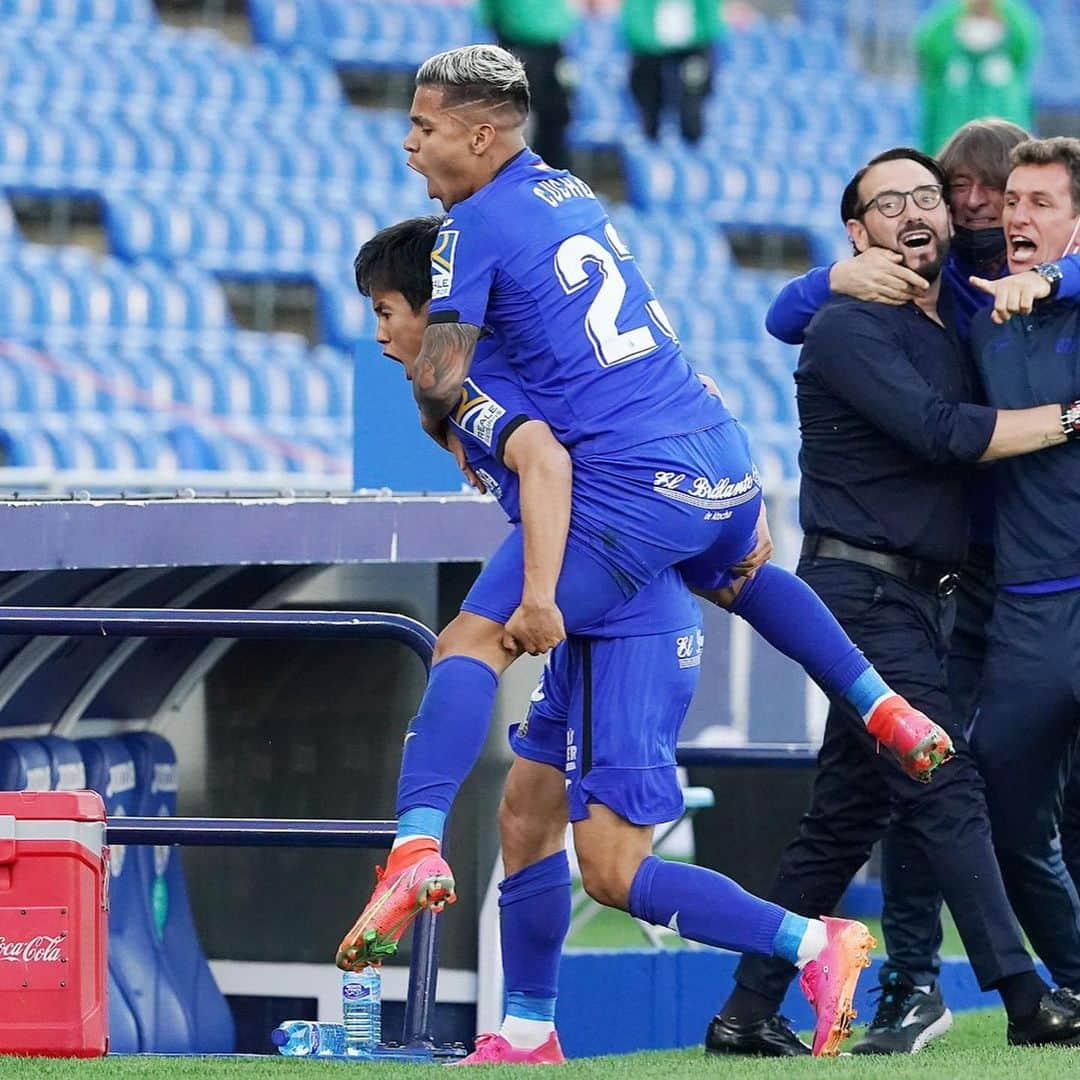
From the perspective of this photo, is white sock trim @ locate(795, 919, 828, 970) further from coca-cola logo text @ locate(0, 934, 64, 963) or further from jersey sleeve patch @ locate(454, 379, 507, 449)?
coca-cola logo text @ locate(0, 934, 64, 963)

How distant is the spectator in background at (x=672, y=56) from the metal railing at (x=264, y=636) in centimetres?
1279

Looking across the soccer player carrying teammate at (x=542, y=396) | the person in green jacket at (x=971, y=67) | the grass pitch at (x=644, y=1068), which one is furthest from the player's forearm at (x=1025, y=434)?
the person in green jacket at (x=971, y=67)

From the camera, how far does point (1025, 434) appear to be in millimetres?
3949

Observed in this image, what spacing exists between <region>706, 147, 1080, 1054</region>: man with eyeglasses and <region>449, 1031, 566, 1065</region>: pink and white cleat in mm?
526

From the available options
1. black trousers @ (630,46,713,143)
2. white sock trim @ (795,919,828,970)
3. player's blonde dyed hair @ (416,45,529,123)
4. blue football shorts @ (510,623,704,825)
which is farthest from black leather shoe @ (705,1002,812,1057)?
black trousers @ (630,46,713,143)

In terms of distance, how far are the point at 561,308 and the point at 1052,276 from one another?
1.01 metres

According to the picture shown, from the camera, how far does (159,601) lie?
17.0 ft

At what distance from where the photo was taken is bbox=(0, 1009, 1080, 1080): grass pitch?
3281 mm

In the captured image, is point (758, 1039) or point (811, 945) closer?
point (811, 945)

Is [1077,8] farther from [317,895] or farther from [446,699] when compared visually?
[446,699]

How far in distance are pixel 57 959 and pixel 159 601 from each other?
174 centimetres

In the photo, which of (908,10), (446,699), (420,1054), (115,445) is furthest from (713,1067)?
(908,10)

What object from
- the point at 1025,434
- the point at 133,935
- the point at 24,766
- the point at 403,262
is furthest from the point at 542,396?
the point at 133,935

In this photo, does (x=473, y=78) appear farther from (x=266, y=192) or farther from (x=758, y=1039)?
(x=266, y=192)
